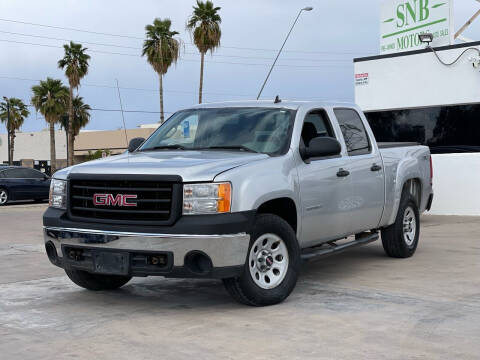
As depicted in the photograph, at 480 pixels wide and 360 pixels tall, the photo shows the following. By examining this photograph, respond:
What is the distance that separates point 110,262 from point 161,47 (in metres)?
40.6

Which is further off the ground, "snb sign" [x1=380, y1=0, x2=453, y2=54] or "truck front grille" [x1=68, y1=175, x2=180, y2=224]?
"snb sign" [x1=380, y1=0, x2=453, y2=54]

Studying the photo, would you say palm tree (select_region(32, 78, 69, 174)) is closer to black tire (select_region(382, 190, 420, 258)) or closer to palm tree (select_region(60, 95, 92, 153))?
palm tree (select_region(60, 95, 92, 153))

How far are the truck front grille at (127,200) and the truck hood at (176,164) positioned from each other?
0.33 feet

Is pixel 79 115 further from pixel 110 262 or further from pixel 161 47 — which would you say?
pixel 110 262

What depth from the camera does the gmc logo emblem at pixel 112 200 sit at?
6266 millimetres

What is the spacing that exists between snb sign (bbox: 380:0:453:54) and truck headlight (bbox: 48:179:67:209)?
12457mm

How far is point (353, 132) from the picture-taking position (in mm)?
8492

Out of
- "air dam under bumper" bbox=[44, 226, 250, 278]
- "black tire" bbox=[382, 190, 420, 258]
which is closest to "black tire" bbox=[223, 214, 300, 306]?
"air dam under bumper" bbox=[44, 226, 250, 278]

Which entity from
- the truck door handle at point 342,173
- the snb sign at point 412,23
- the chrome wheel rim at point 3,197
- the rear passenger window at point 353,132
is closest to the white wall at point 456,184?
the snb sign at point 412,23

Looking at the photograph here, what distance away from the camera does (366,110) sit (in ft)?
58.7

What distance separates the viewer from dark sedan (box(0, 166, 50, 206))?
25359 mm

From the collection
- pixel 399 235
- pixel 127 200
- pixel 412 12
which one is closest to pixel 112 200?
pixel 127 200

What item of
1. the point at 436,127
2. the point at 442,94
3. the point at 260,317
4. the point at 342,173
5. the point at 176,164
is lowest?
the point at 260,317

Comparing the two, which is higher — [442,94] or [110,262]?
[442,94]
